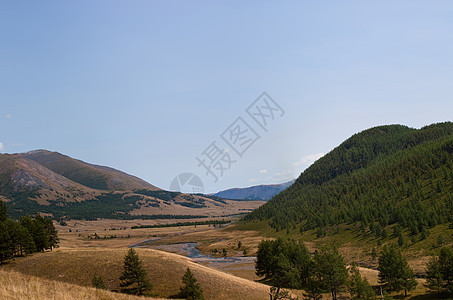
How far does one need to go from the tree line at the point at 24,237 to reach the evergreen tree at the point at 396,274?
93.6 meters

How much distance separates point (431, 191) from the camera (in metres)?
162

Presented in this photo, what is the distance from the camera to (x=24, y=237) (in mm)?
81812

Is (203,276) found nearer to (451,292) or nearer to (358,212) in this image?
(451,292)

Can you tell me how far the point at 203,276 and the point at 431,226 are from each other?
10955 cm

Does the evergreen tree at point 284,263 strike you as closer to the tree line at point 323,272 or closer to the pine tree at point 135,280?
the tree line at point 323,272

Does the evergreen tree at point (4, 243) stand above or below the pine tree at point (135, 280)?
above

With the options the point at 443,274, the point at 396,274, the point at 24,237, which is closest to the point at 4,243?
the point at 24,237

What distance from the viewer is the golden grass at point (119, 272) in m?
64.1

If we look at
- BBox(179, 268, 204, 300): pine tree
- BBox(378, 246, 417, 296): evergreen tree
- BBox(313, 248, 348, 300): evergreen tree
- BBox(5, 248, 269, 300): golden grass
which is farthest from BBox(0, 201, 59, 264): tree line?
BBox(378, 246, 417, 296): evergreen tree

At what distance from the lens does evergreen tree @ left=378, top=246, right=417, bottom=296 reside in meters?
69.8

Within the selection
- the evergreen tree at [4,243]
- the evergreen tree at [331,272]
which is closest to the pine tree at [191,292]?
the evergreen tree at [331,272]

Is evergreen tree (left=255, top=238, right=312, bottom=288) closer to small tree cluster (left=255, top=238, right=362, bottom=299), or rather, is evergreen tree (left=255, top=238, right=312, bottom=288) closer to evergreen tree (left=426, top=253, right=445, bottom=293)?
small tree cluster (left=255, top=238, right=362, bottom=299)

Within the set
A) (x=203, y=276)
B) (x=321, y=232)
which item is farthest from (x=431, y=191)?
(x=203, y=276)

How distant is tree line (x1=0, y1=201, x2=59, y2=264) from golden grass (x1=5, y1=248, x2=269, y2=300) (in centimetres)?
422
